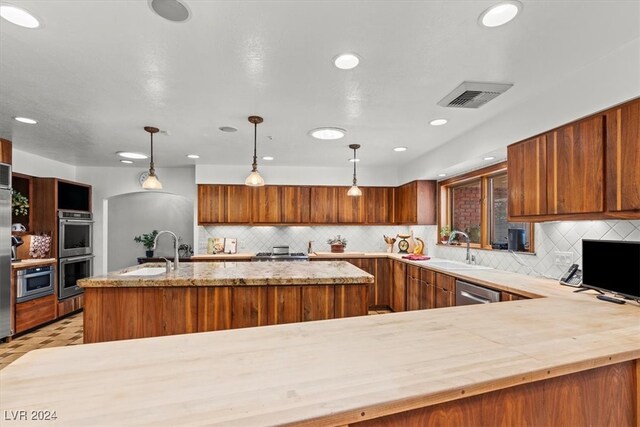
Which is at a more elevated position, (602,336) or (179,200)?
(179,200)

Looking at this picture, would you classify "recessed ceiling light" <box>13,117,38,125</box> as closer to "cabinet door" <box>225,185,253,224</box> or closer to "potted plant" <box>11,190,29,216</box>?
"potted plant" <box>11,190,29,216</box>

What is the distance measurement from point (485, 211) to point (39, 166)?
634 cm

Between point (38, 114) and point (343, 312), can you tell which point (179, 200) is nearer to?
point (38, 114)

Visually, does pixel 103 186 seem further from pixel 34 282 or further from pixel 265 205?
pixel 265 205

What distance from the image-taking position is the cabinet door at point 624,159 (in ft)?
6.21

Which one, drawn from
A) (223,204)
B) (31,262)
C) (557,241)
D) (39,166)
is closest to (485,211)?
(557,241)

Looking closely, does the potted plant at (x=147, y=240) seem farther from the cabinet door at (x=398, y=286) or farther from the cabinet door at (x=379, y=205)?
the cabinet door at (x=398, y=286)

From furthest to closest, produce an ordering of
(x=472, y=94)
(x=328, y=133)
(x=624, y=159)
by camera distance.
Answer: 1. (x=328, y=133)
2. (x=472, y=94)
3. (x=624, y=159)

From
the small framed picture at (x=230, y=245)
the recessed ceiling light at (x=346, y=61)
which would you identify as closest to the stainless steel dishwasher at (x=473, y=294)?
the recessed ceiling light at (x=346, y=61)

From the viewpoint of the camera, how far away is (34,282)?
4.29 m

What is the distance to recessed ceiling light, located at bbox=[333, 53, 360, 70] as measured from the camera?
205 centimetres

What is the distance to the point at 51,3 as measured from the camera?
159cm

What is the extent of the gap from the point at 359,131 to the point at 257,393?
3.20m

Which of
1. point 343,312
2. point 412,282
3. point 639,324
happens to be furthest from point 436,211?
point 639,324
